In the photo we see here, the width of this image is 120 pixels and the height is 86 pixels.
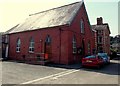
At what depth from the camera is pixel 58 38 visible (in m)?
21.7

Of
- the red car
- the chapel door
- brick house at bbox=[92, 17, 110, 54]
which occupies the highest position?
brick house at bbox=[92, 17, 110, 54]

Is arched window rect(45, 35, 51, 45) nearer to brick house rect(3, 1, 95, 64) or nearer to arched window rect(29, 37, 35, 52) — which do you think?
brick house rect(3, 1, 95, 64)

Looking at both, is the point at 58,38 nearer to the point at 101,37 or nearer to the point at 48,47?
the point at 48,47

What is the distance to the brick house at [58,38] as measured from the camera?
840 inches

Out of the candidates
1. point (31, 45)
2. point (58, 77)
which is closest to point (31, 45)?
point (31, 45)

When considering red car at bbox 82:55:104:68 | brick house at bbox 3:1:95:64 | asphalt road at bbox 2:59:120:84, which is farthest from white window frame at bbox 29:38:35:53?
asphalt road at bbox 2:59:120:84

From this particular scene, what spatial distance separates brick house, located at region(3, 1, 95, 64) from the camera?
21.3 metres

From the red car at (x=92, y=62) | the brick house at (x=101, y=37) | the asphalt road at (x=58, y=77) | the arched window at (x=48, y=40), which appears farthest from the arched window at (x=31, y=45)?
the brick house at (x=101, y=37)

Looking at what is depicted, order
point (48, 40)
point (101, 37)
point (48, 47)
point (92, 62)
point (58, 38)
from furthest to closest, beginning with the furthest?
point (101, 37)
point (48, 40)
point (48, 47)
point (58, 38)
point (92, 62)

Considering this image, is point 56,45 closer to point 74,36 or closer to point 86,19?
point 74,36

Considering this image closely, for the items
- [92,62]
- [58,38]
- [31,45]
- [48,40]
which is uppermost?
[58,38]

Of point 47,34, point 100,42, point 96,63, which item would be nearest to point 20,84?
point 96,63

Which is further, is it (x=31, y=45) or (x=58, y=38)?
(x=31, y=45)

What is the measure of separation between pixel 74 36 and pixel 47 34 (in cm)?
361
